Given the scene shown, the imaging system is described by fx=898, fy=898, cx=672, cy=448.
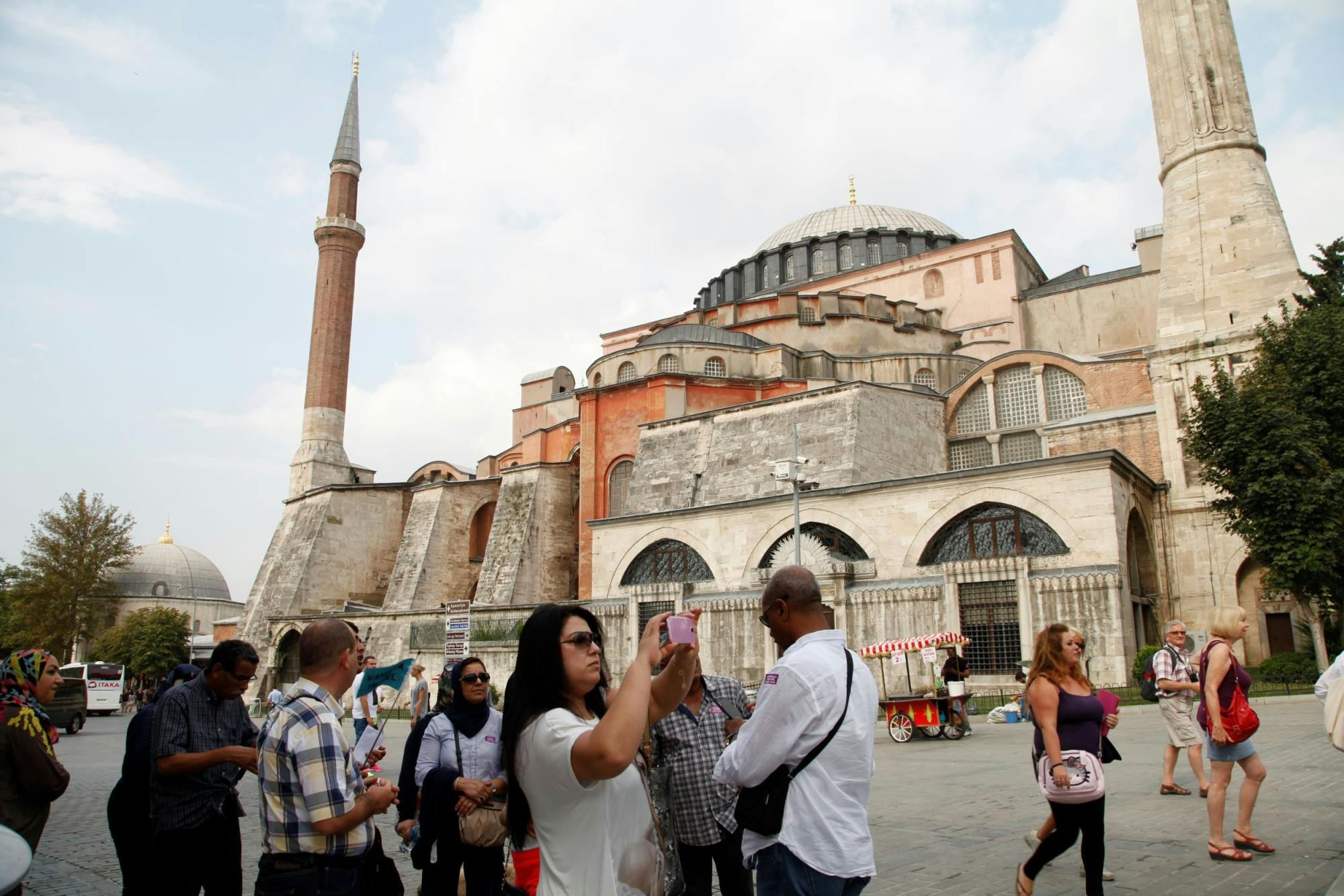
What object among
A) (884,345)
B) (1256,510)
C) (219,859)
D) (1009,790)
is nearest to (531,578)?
(884,345)

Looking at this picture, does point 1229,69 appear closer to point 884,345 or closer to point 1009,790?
point 884,345

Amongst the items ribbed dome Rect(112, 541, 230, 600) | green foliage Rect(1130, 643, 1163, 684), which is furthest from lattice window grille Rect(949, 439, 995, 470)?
ribbed dome Rect(112, 541, 230, 600)

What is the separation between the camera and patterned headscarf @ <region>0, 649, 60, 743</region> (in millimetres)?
4172

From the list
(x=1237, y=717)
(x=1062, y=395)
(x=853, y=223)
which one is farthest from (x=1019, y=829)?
(x=853, y=223)

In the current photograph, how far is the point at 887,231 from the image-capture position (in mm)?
42625

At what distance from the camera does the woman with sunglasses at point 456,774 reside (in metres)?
3.78

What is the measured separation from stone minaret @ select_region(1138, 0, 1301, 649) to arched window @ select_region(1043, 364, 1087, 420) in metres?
2.91

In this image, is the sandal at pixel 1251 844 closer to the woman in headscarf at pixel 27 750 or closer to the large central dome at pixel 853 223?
the woman in headscarf at pixel 27 750

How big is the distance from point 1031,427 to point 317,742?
26.2 m

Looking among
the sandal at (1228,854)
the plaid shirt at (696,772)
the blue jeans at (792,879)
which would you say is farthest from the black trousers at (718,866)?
the sandal at (1228,854)

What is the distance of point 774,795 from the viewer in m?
A: 2.75

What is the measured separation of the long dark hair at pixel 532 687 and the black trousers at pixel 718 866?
5.30 ft

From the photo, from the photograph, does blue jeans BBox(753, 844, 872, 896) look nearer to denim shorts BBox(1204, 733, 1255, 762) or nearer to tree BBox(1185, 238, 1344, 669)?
denim shorts BBox(1204, 733, 1255, 762)

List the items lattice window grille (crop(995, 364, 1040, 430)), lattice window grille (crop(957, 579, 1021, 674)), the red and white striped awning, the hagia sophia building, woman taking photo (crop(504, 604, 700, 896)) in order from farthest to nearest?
1. lattice window grille (crop(995, 364, 1040, 430))
2. the hagia sophia building
3. lattice window grille (crop(957, 579, 1021, 674))
4. the red and white striped awning
5. woman taking photo (crop(504, 604, 700, 896))
